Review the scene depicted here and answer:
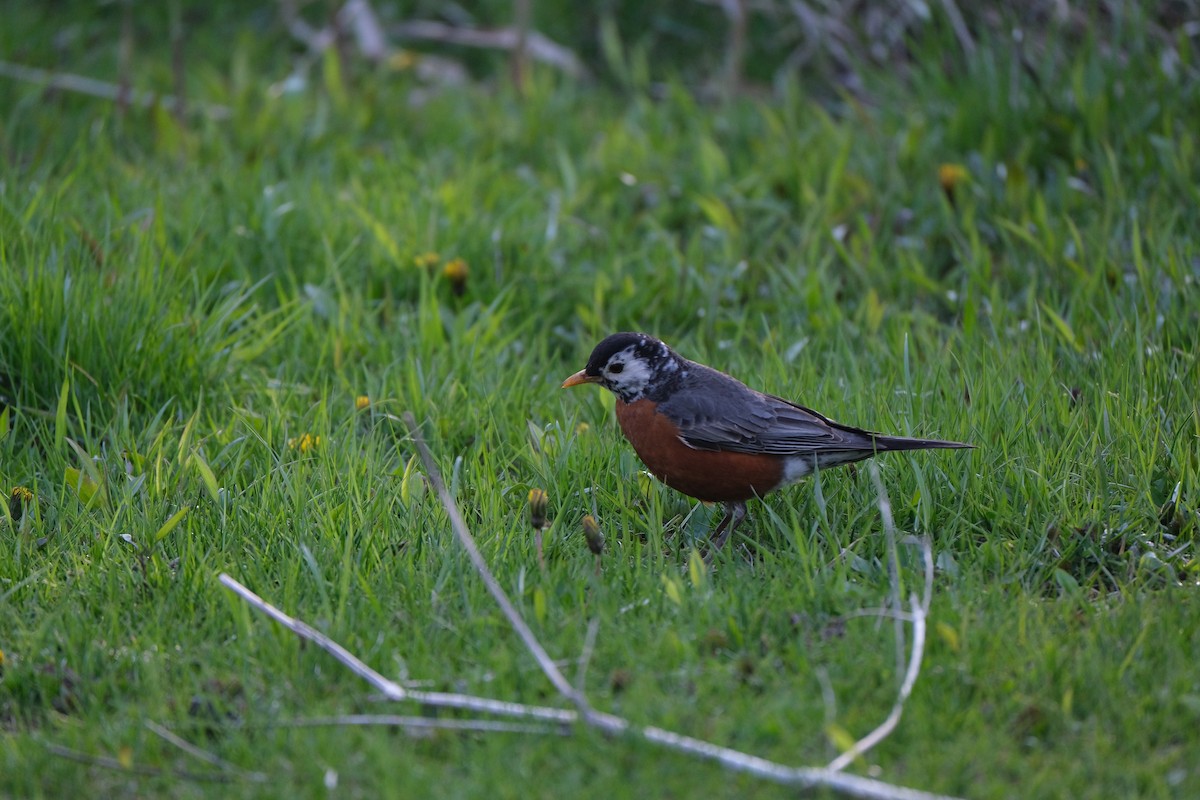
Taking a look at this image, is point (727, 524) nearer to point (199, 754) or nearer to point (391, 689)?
point (391, 689)

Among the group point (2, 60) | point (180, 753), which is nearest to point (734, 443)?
point (180, 753)

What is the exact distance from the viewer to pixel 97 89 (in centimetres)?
754

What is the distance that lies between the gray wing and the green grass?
8.1 inches

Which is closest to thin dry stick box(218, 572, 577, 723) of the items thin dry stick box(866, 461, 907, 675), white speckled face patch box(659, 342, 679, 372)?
thin dry stick box(866, 461, 907, 675)

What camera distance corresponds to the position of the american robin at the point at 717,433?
4.25 m

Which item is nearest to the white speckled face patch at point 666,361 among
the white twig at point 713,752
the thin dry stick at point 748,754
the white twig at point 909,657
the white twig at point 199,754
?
the white twig at point 909,657

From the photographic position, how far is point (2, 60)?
772 cm

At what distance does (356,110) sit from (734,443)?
4.28 metres

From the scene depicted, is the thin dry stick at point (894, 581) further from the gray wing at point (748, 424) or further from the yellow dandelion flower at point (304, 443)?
the yellow dandelion flower at point (304, 443)

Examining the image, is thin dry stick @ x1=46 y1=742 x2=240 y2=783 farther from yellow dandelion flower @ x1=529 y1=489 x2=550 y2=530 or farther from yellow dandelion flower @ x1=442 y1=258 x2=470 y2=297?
yellow dandelion flower @ x1=442 y1=258 x2=470 y2=297

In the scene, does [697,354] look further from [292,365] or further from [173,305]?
[173,305]

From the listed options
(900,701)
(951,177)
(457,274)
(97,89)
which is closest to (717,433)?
(900,701)

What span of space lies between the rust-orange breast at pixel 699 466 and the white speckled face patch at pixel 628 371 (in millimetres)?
211

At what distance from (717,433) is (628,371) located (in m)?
0.46
